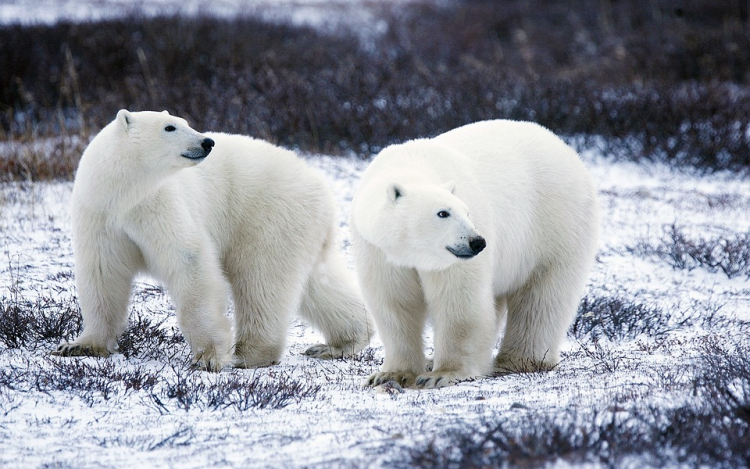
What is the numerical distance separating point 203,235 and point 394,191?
110 centimetres

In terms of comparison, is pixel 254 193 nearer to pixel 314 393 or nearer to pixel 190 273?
pixel 190 273

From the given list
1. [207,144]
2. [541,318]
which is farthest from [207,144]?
[541,318]

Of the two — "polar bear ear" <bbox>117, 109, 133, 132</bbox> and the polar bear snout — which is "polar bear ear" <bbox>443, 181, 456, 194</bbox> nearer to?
the polar bear snout

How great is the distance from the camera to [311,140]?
8.70 meters

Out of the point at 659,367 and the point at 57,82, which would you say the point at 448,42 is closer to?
the point at 57,82

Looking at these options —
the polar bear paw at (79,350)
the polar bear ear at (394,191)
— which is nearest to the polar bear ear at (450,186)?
the polar bear ear at (394,191)

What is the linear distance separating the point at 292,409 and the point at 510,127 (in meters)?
1.76

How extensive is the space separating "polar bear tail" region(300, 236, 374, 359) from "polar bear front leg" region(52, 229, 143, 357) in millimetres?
971

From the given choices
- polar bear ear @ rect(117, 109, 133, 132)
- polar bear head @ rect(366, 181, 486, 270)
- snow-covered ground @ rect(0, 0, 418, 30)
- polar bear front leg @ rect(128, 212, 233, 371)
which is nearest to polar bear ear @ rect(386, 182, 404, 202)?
polar bear head @ rect(366, 181, 486, 270)

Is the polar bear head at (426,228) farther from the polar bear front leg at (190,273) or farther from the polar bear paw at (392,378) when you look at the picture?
the polar bear front leg at (190,273)

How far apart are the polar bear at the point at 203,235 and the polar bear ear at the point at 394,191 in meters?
0.95

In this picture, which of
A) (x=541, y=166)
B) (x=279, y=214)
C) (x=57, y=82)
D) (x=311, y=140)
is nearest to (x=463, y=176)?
(x=541, y=166)

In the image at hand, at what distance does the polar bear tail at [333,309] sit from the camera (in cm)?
432

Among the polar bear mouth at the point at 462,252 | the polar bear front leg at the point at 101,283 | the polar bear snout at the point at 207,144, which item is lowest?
the polar bear front leg at the point at 101,283
